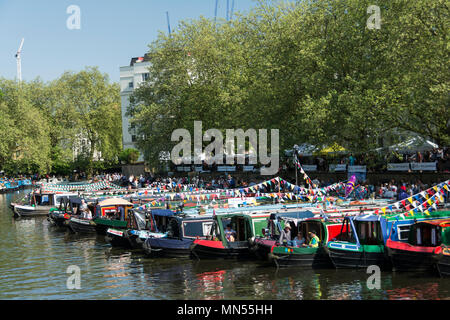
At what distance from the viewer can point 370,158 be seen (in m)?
41.6

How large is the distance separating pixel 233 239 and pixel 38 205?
3336 cm

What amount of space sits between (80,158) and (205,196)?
2641 inches

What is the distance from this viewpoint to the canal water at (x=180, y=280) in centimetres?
2138

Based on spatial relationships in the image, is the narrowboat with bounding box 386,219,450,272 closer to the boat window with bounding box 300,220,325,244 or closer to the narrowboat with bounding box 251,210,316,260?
the boat window with bounding box 300,220,325,244

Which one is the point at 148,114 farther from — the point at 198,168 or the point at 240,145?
the point at 240,145

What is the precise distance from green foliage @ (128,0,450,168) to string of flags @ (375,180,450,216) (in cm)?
991

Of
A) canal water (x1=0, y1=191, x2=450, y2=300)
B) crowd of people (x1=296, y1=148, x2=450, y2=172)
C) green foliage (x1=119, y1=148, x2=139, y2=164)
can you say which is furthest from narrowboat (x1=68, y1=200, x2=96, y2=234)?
green foliage (x1=119, y1=148, x2=139, y2=164)

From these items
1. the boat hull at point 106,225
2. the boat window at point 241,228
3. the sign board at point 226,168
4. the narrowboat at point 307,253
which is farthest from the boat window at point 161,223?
the sign board at point 226,168

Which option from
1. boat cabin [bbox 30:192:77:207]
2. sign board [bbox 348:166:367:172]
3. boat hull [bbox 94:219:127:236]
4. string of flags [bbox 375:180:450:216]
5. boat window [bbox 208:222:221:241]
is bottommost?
boat hull [bbox 94:219:127:236]

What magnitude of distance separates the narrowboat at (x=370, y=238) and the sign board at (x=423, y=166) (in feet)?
42.1

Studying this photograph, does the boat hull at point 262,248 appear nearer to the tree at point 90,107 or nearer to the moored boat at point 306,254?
the moored boat at point 306,254

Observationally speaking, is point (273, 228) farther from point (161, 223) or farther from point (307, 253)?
point (161, 223)

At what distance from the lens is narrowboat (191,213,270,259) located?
92.9ft
